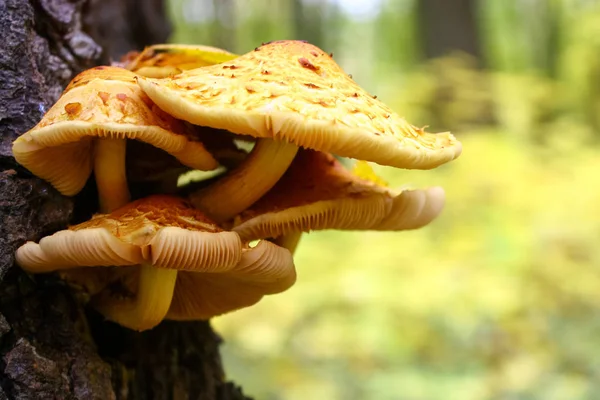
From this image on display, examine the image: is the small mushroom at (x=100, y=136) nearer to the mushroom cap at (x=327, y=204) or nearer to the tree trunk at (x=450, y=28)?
the mushroom cap at (x=327, y=204)

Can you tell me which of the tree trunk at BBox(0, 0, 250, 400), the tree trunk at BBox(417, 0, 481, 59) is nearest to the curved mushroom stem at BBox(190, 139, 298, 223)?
the tree trunk at BBox(0, 0, 250, 400)

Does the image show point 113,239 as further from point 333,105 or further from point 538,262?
point 538,262

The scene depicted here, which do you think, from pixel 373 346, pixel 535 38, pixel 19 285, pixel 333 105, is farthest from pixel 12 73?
pixel 535 38

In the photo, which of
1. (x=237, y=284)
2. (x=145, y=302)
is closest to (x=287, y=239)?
(x=237, y=284)

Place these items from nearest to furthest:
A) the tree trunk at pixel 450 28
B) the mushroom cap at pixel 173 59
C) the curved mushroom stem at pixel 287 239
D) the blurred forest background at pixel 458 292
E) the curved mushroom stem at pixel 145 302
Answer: the curved mushroom stem at pixel 145 302 < the mushroom cap at pixel 173 59 < the curved mushroom stem at pixel 287 239 < the blurred forest background at pixel 458 292 < the tree trunk at pixel 450 28

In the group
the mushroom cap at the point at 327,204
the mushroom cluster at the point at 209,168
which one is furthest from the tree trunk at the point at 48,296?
the mushroom cap at the point at 327,204

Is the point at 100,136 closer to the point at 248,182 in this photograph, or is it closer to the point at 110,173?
the point at 110,173

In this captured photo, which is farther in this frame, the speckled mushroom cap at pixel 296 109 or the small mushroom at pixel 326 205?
the small mushroom at pixel 326 205
